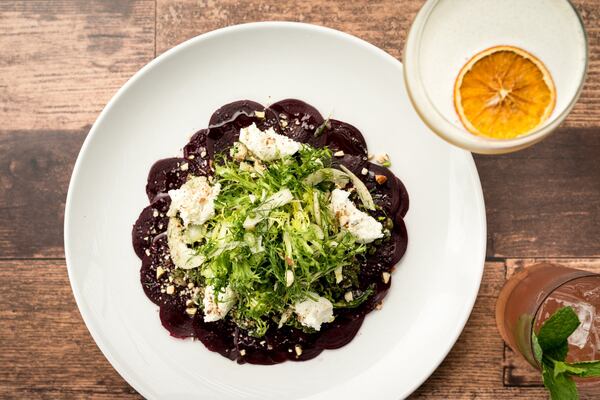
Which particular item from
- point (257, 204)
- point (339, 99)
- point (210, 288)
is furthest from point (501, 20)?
point (210, 288)

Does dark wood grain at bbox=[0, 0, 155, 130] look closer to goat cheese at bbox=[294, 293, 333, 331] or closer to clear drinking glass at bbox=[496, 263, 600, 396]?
goat cheese at bbox=[294, 293, 333, 331]

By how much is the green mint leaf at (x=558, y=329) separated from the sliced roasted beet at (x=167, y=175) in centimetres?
130

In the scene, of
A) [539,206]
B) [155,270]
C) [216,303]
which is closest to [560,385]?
[539,206]

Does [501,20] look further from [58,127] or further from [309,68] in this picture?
[58,127]

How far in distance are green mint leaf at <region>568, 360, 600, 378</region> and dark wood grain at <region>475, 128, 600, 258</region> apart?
0.50m

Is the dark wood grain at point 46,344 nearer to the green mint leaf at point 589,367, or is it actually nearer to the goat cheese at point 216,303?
the goat cheese at point 216,303

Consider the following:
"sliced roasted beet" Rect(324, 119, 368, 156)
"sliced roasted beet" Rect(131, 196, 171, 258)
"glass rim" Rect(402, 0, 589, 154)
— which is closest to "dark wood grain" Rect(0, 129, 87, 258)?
"sliced roasted beet" Rect(131, 196, 171, 258)

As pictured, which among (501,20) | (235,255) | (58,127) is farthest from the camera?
(58,127)

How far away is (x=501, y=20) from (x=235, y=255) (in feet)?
3.69

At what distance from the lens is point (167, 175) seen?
2.21 meters

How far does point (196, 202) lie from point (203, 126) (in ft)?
1.07

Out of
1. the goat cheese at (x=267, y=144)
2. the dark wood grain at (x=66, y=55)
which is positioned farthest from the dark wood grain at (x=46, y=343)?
the goat cheese at (x=267, y=144)

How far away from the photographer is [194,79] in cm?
219

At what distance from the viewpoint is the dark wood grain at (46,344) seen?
91.4 inches
